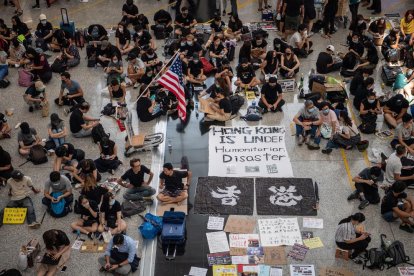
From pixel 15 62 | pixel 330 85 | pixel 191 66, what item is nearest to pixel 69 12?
pixel 15 62

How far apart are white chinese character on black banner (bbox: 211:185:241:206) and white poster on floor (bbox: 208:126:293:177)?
614mm

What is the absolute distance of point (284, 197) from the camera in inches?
521

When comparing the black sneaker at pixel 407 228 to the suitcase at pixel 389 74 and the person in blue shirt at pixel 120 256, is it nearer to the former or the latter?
the person in blue shirt at pixel 120 256

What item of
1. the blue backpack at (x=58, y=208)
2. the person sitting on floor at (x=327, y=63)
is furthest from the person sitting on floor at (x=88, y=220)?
the person sitting on floor at (x=327, y=63)

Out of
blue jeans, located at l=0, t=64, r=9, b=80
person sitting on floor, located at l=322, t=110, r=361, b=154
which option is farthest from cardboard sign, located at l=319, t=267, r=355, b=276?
blue jeans, located at l=0, t=64, r=9, b=80

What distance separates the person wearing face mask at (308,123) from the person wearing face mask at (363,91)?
6.54 ft

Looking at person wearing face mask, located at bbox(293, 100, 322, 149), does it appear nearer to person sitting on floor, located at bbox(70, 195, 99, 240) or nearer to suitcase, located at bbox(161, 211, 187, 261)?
suitcase, located at bbox(161, 211, 187, 261)

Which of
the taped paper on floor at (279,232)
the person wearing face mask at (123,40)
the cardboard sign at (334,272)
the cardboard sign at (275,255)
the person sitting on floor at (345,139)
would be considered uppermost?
the person wearing face mask at (123,40)

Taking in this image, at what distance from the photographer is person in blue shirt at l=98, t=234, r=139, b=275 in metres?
11.1

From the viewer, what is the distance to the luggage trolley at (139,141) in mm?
14922

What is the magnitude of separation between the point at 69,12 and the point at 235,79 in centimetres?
978

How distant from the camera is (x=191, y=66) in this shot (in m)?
17.7

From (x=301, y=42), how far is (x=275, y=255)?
977cm

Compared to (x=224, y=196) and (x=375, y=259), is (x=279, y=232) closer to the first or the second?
(x=224, y=196)
